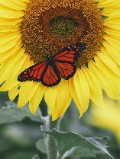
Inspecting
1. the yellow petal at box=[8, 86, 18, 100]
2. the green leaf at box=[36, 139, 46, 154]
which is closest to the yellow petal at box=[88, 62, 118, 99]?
the yellow petal at box=[8, 86, 18, 100]

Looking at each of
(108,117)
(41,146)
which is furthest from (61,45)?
(108,117)

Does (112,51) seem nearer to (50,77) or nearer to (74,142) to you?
(50,77)

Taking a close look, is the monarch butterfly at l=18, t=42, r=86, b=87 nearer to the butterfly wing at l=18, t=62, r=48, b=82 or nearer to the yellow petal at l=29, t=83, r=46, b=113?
the butterfly wing at l=18, t=62, r=48, b=82

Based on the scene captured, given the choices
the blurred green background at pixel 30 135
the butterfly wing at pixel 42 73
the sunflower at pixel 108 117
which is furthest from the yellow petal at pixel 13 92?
the sunflower at pixel 108 117

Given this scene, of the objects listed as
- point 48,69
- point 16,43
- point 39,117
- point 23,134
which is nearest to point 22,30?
point 16,43

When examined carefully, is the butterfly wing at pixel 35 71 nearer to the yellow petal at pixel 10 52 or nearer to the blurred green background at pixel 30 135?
the yellow petal at pixel 10 52
